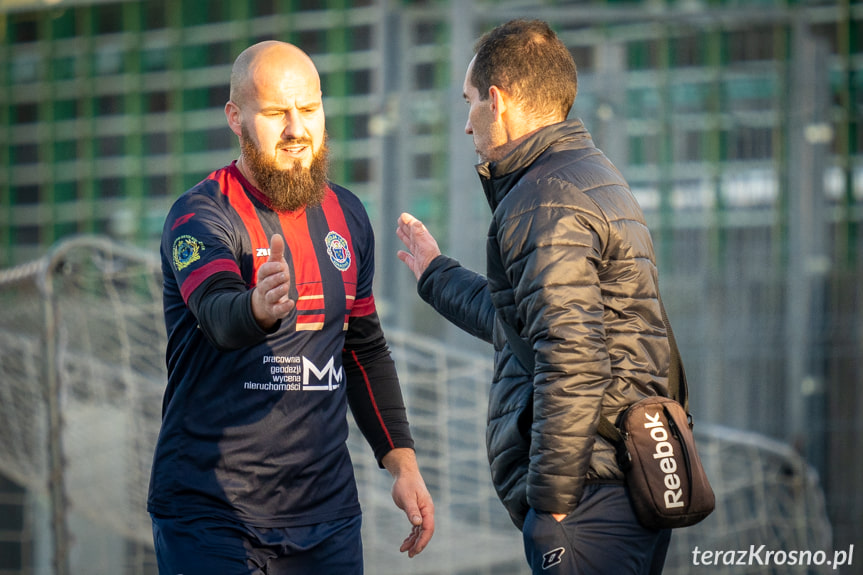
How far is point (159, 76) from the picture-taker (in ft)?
45.2

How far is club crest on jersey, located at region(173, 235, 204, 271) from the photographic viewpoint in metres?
2.06

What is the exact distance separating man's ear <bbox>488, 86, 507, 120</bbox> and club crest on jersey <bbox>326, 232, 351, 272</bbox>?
460 millimetres

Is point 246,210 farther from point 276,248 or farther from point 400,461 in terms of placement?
point 400,461

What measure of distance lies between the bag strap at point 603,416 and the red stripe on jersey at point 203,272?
63 cm

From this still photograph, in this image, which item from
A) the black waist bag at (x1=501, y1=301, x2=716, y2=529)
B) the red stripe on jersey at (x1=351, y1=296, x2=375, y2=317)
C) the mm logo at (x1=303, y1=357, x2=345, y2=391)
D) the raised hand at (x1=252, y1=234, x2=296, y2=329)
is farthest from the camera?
the red stripe on jersey at (x1=351, y1=296, x2=375, y2=317)

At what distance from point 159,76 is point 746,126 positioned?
9736 mm

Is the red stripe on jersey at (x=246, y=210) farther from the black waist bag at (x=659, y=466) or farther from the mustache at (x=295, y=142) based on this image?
the black waist bag at (x=659, y=466)

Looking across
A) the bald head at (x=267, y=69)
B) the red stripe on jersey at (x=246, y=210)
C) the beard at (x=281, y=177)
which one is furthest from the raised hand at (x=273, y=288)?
the bald head at (x=267, y=69)

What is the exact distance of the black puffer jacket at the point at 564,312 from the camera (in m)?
2.05

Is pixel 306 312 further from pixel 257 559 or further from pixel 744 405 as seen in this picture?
pixel 744 405

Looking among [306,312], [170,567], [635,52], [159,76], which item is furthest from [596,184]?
[159,76]

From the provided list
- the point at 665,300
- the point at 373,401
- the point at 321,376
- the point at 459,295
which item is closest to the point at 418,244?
the point at 459,295
